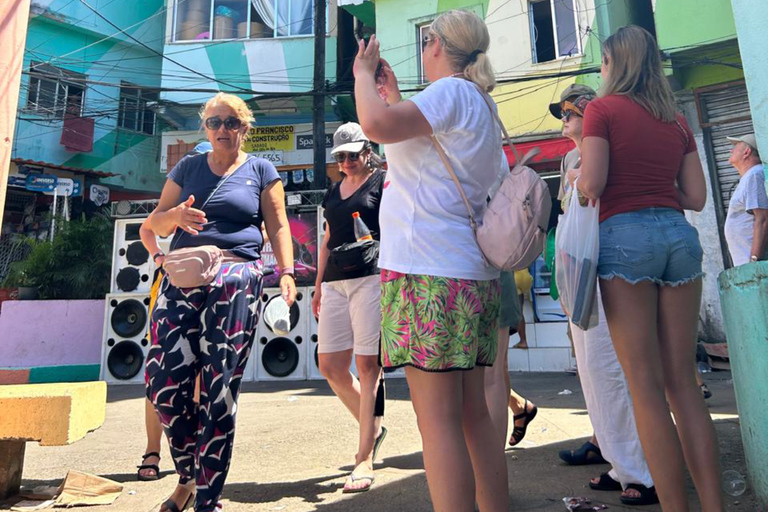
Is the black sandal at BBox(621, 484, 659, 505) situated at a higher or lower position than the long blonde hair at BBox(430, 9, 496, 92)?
lower

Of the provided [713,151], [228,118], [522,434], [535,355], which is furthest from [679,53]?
[228,118]

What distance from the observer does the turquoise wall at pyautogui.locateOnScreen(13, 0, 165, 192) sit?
1694 centimetres

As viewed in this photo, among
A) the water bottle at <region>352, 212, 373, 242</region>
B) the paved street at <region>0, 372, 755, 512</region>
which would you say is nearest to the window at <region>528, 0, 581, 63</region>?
the paved street at <region>0, 372, 755, 512</region>

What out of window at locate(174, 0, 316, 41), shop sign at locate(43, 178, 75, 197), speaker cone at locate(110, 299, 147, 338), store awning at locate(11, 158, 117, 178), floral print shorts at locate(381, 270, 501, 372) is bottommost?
floral print shorts at locate(381, 270, 501, 372)

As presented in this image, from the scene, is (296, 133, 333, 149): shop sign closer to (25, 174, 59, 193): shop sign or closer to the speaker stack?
(25, 174, 59, 193): shop sign

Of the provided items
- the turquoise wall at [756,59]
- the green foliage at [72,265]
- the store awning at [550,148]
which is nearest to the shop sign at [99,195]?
the green foliage at [72,265]

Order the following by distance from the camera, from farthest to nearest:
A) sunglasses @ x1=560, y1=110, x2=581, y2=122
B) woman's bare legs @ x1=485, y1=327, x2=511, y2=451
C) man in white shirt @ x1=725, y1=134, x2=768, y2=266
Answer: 1. man in white shirt @ x1=725, y1=134, x2=768, y2=266
2. sunglasses @ x1=560, y1=110, x2=581, y2=122
3. woman's bare legs @ x1=485, y1=327, x2=511, y2=451

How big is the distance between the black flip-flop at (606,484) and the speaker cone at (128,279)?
8738mm

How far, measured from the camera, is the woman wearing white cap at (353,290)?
9.96ft

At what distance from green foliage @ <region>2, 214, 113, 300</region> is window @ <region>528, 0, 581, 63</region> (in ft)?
34.4

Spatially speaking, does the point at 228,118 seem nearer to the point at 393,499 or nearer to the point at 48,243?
the point at 393,499

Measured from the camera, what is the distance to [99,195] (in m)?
17.4

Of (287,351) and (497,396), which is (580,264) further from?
(287,351)

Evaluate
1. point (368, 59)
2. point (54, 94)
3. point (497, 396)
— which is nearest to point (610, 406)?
point (497, 396)
